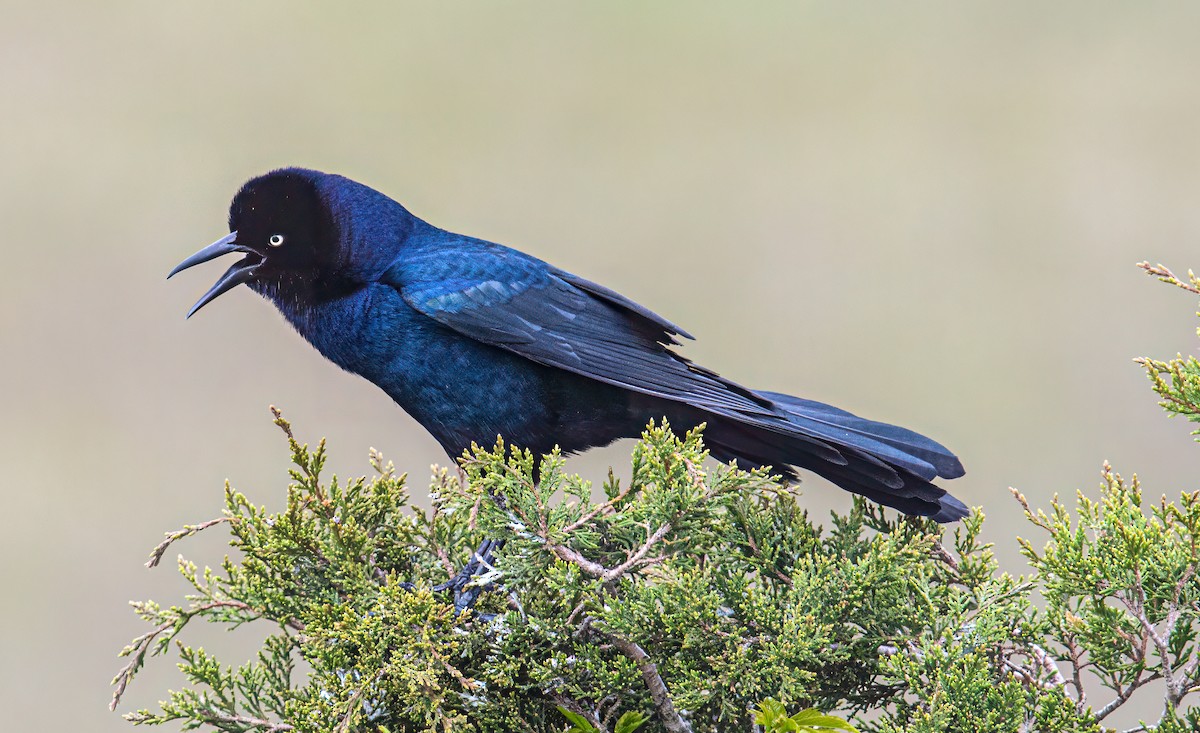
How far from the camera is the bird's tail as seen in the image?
2043 mm

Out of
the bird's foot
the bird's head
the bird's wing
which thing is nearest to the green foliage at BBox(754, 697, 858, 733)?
the bird's foot

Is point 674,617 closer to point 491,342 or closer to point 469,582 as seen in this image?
point 469,582

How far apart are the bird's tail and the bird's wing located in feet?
0.25

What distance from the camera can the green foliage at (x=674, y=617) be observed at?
161cm

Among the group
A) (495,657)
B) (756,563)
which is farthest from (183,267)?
(756,563)

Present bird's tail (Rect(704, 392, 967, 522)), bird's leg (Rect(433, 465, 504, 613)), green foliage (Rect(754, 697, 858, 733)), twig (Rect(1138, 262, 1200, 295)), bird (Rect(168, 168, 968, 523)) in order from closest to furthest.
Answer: green foliage (Rect(754, 697, 858, 733)), twig (Rect(1138, 262, 1200, 295)), bird's leg (Rect(433, 465, 504, 613)), bird's tail (Rect(704, 392, 967, 522)), bird (Rect(168, 168, 968, 523))

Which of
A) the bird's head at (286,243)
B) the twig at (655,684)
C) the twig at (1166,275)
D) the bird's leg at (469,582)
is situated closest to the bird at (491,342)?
the bird's head at (286,243)

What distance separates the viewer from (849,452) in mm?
2121

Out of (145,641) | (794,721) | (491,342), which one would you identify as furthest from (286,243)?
(794,721)

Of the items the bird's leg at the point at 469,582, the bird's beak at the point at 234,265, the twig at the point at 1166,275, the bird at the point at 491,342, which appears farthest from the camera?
the bird's beak at the point at 234,265

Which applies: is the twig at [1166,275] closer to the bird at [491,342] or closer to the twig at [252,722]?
the bird at [491,342]

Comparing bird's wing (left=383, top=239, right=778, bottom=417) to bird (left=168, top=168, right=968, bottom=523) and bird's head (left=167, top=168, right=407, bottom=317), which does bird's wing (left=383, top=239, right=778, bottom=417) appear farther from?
bird's head (left=167, top=168, right=407, bottom=317)

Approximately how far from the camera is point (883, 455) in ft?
6.80

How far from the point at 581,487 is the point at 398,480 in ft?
1.42
